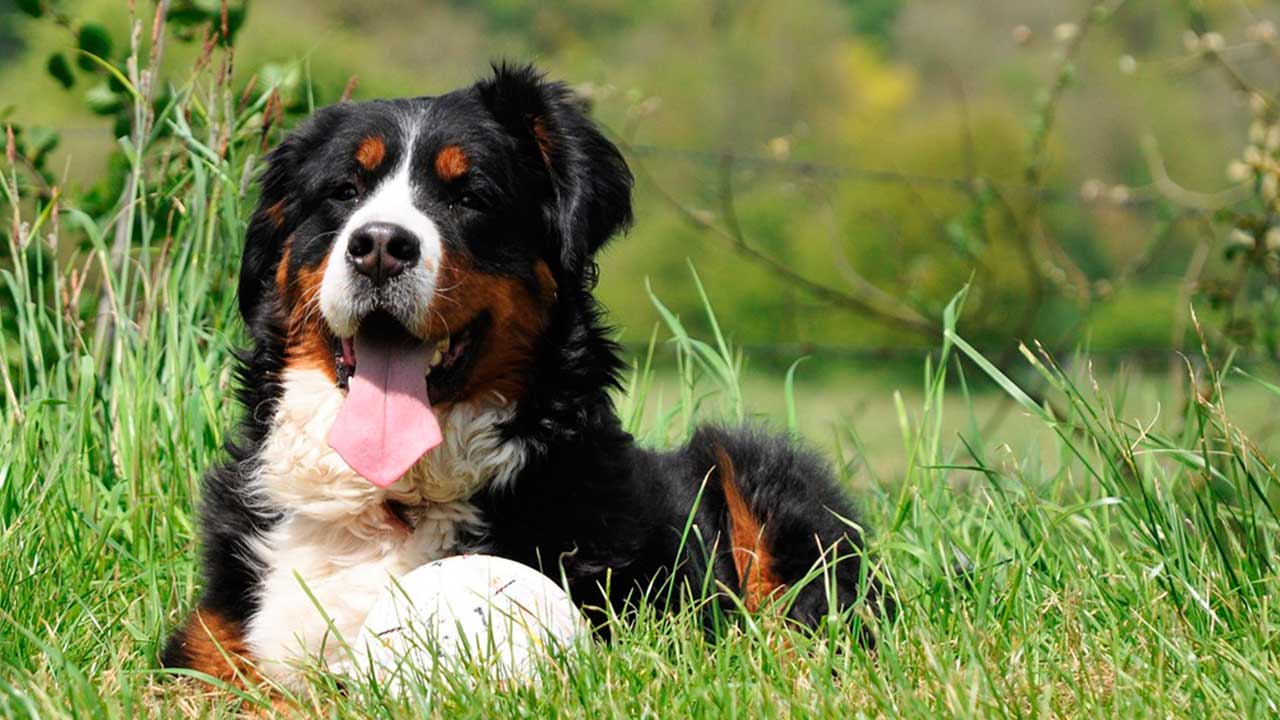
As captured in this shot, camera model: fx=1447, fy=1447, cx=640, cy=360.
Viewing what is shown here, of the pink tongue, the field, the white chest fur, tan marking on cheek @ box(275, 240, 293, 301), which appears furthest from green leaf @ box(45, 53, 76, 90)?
the pink tongue

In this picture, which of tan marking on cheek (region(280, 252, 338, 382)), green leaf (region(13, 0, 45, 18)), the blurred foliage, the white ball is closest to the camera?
the white ball

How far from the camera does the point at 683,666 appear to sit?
104 inches

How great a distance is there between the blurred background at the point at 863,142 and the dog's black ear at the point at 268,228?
0.55m

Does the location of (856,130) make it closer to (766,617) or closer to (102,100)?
(102,100)

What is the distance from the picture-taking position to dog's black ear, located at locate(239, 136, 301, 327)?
3402 millimetres

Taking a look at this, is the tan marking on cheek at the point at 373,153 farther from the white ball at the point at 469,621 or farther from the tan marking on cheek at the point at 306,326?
the white ball at the point at 469,621

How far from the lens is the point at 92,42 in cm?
464

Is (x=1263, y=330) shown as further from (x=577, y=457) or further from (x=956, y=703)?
(x=956, y=703)

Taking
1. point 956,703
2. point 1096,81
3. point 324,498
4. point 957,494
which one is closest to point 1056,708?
point 956,703

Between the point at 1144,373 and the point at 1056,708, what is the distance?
14.4ft

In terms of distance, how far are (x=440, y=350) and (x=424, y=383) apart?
0.26 feet

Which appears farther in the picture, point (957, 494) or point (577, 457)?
point (957, 494)

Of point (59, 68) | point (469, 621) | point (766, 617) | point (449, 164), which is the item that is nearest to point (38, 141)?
point (59, 68)

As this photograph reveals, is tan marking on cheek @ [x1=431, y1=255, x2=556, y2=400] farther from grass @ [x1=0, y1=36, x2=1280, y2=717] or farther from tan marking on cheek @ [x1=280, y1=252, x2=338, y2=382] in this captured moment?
grass @ [x1=0, y1=36, x2=1280, y2=717]
